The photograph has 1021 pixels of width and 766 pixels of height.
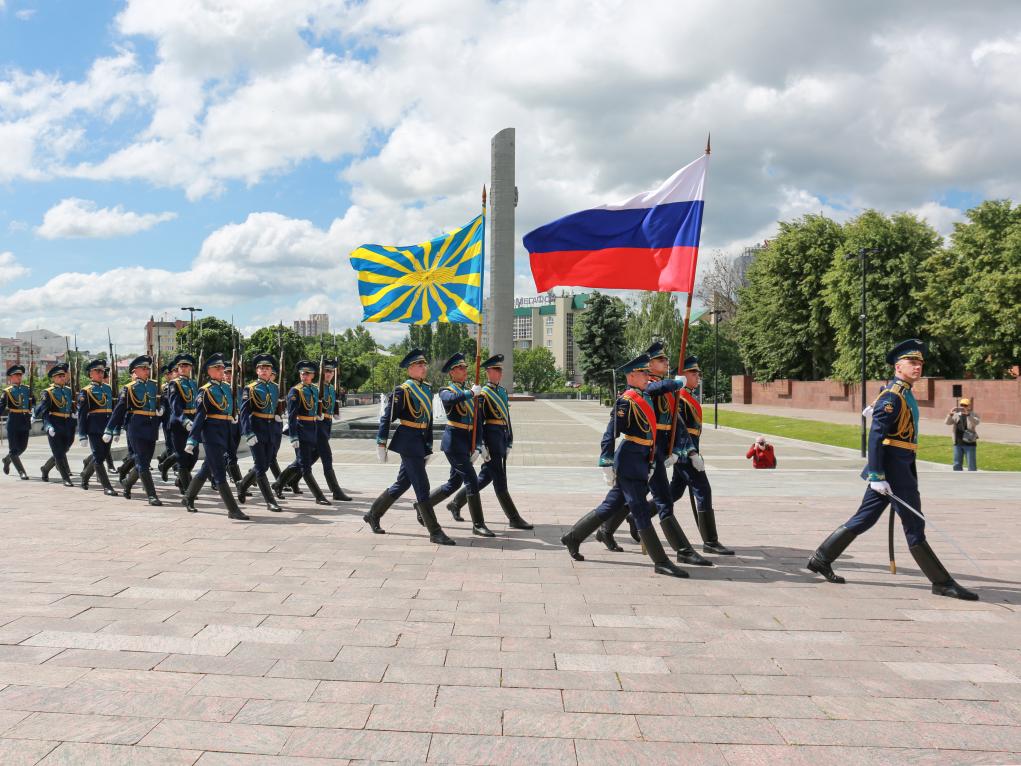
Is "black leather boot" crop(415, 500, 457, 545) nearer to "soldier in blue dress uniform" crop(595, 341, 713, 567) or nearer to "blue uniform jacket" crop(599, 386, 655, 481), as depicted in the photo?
"soldier in blue dress uniform" crop(595, 341, 713, 567)

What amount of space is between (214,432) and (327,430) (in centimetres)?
176

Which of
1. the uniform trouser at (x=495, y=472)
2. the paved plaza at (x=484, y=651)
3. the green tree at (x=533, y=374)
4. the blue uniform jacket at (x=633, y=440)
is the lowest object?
the paved plaza at (x=484, y=651)

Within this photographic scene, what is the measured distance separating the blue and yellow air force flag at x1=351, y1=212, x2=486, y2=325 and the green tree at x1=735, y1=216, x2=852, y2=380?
44.5 m

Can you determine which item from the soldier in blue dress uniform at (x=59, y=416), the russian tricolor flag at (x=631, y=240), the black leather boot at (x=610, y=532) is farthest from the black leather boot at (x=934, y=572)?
the soldier in blue dress uniform at (x=59, y=416)

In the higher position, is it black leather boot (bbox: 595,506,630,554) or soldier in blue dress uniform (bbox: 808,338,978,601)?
soldier in blue dress uniform (bbox: 808,338,978,601)

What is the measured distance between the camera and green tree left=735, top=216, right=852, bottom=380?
52.1m

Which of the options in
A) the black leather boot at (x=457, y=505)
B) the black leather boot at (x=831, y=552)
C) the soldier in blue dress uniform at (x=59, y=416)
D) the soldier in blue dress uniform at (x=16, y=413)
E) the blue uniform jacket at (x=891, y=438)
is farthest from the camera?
the soldier in blue dress uniform at (x=16, y=413)

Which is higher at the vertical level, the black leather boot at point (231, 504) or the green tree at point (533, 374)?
the green tree at point (533, 374)

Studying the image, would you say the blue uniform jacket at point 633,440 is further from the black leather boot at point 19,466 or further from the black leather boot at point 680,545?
the black leather boot at point 19,466

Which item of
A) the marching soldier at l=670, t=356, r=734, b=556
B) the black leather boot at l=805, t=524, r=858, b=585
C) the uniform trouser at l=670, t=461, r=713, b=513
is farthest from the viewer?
the uniform trouser at l=670, t=461, r=713, b=513

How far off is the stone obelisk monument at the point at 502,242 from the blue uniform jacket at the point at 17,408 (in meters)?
57.6

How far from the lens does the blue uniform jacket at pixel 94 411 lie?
1253 cm

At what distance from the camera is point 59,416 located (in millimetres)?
13422

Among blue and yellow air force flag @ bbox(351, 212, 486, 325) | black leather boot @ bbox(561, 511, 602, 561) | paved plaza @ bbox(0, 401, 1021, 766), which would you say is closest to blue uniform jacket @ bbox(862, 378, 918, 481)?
paved plaza @ bbox(0, 401, 1021, 766)
